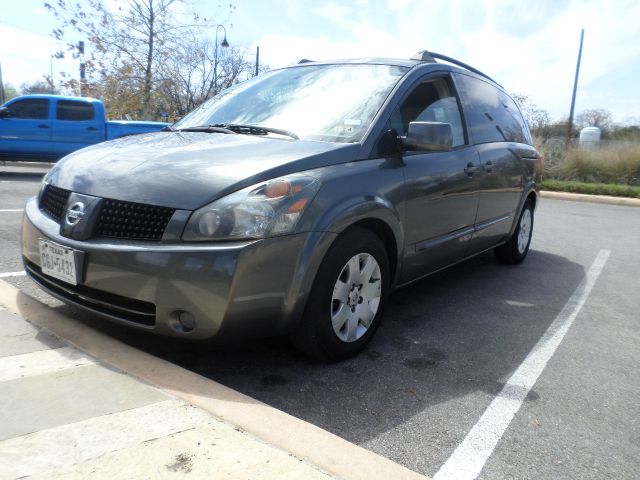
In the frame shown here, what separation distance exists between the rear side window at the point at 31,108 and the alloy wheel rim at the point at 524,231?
11854mm

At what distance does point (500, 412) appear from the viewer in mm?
2463

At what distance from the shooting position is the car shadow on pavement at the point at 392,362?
2.41 m

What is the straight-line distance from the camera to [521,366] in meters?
3.02

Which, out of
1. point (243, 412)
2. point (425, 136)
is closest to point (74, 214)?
point (243, 412)

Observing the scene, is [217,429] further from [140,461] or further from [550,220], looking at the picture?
[550,220]

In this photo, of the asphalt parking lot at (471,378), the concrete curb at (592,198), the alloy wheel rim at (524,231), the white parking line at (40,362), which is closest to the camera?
the asphalt parking lot at (471,378)

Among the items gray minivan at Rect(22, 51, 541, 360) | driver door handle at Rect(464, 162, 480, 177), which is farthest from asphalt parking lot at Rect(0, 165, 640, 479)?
driver door handle at Rect(464, 162, 480, 177)

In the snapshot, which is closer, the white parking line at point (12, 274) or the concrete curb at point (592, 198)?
the white parking line at point (12, 274)

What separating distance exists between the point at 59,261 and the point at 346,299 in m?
1.45

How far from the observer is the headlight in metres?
2.29

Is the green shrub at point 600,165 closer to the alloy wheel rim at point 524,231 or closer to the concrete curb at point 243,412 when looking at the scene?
the alloy wheel rim at point 524,231

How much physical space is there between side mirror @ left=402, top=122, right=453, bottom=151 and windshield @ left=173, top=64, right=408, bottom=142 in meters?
0.25

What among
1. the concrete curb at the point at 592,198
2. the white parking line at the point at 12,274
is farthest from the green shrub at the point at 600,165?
the white parking line at the point at 12,274

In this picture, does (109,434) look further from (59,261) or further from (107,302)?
(59,261)
